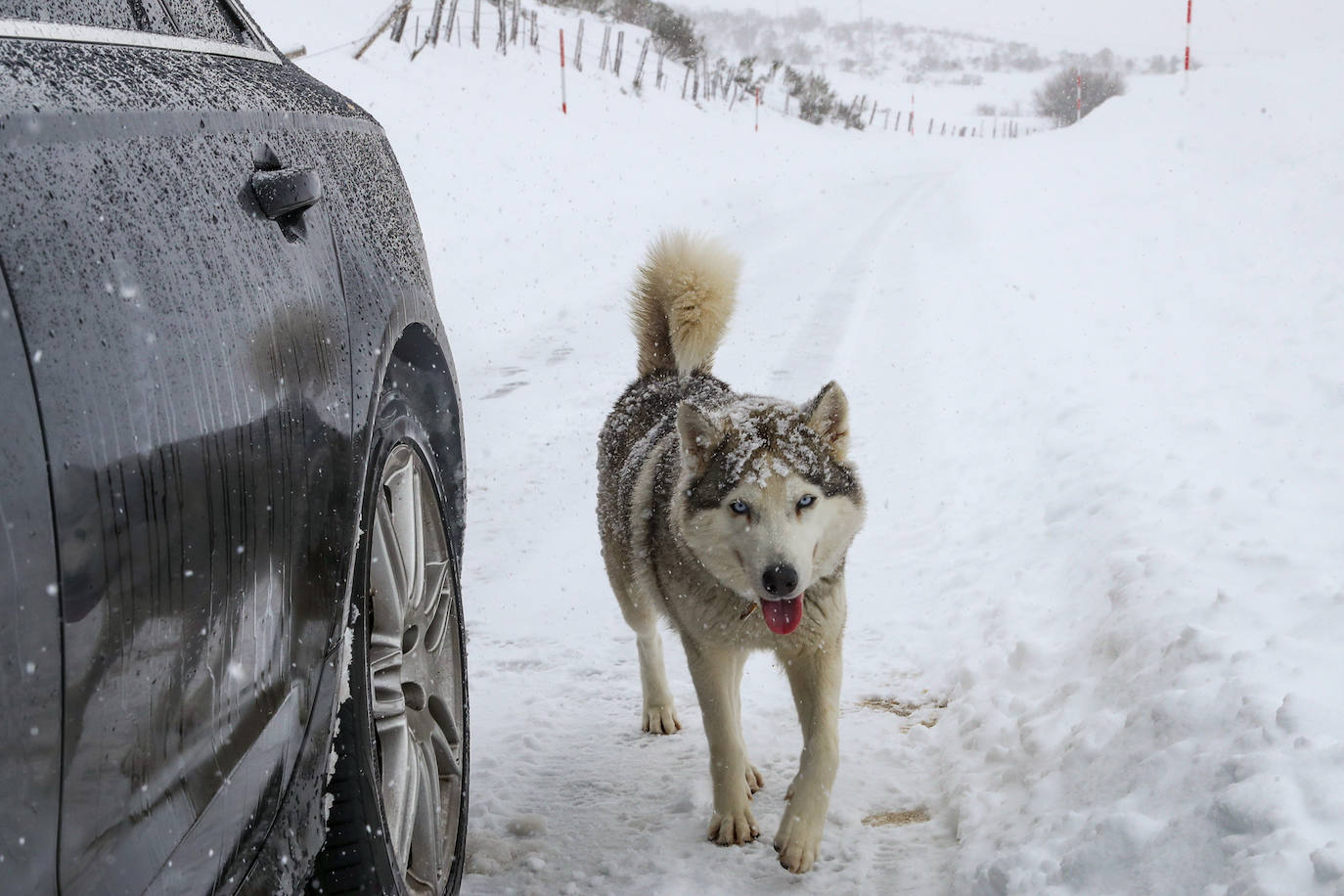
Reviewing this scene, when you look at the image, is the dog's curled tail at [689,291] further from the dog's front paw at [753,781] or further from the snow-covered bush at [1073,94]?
the snow-covered bush at [1073,94]

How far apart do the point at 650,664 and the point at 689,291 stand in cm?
142

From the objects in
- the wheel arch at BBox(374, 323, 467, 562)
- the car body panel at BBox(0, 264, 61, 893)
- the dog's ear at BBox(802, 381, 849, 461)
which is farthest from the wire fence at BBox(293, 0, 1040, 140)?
the car body panel at BBox(0, 264, 61, 893)

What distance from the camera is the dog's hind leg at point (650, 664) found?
12.0 feet

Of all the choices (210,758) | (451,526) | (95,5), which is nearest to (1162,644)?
(451,526)

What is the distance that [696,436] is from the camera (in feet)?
10.8

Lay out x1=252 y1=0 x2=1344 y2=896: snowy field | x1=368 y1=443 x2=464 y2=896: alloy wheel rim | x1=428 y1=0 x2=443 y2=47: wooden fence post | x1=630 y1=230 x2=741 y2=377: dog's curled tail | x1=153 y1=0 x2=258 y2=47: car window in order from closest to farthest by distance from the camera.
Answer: x1=153 y1=0 x2=258 y2=47: car window < x1=368 y1=443 x2=464 y2=896: alloy wheel rim < x1=252 y1=0 x2=1344 y2=896: snowy field < x1=630 y1=230 x2=741 y2=377: dog's curled tail < x1=428 y1=0 x2=443 y2=47: wooden fence post

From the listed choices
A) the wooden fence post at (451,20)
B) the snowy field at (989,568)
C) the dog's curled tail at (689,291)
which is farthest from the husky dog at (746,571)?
the wooden fence post at (451,20)

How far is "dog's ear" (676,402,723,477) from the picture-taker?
325cm

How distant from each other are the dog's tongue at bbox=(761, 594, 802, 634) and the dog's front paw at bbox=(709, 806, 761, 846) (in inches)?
21.3

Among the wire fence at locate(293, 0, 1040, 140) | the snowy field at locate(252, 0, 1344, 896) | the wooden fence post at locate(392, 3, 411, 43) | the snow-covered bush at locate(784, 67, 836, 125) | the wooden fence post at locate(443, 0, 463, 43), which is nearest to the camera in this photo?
the snowy field at locate(252, 0, 1344, 896)

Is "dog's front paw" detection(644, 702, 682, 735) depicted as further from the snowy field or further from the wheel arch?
the wheel arch

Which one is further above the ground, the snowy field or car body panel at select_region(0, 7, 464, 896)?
car body panel at select_region(0, 7, 464, 896)

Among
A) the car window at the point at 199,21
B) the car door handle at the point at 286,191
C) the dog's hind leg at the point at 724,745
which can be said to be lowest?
the dog's hind leg at the point at 724,745

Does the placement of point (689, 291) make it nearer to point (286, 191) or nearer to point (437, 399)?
point (437, 399)
